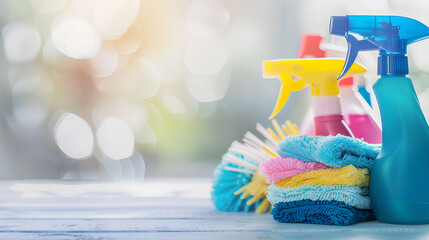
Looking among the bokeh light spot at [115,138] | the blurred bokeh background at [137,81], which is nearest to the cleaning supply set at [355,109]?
the blurred bokeh background at [137,81]

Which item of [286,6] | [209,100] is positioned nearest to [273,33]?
[286,6]

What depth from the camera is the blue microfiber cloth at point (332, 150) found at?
555mm

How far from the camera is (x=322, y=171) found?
0.57 m

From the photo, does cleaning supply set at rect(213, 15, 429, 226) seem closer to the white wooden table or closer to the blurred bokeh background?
the white wooden table

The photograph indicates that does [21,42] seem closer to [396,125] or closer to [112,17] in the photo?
[112,17]

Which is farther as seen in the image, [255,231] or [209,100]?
[209,100]

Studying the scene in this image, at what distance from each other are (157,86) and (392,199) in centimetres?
113

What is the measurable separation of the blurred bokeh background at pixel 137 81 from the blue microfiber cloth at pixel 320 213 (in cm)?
93

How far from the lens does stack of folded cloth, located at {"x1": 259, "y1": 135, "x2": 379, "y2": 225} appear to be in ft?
1.83

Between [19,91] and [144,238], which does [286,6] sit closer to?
[19,91]

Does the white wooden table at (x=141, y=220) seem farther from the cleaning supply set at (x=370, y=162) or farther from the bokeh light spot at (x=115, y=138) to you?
the bokeh light spot at (x=115, y=138)

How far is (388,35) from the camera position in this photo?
568mm

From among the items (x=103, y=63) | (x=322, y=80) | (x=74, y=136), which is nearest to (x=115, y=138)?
(x=74, y=136)

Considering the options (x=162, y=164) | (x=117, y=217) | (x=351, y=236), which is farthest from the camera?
(x=162, y=164)
